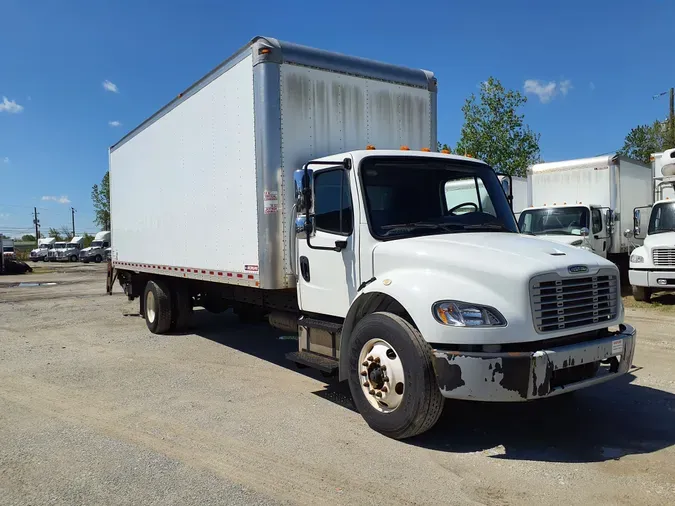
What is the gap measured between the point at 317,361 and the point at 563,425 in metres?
2.37

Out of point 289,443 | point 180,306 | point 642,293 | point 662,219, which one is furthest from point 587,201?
point 289,443

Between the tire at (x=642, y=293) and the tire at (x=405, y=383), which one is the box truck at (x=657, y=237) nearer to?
the tire at (x=642, y=293)

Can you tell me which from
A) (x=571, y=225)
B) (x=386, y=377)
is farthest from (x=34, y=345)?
(x=571, y=225)

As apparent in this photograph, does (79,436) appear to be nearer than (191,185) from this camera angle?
Yes

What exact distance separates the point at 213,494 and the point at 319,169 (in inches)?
126

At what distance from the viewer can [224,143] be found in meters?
6.92

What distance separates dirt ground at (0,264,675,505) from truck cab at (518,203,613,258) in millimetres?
5995

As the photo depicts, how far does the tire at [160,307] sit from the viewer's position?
9.95 m

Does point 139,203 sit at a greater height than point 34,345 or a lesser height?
greater

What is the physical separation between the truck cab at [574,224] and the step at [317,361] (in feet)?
29.8

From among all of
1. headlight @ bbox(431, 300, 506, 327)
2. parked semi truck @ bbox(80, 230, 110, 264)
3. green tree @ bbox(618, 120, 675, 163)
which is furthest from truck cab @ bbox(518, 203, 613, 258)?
parked semi truck @ bbox(80, 230, 110, 264)

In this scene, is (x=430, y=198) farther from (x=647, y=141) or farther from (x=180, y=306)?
(x=647, y=141)

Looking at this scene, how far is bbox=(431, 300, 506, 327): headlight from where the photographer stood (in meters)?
4.10

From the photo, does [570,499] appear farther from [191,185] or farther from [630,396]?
[191,185]
